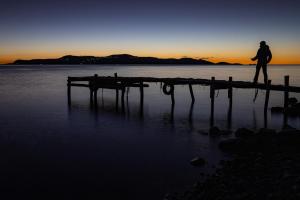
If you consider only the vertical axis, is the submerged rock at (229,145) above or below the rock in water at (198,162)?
above

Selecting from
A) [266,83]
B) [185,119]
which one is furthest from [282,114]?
[185,119]

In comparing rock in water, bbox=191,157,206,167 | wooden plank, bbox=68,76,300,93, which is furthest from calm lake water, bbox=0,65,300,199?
wooden plank, bbox=68,76,300,93

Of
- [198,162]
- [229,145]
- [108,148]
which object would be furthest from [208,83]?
[198,162]

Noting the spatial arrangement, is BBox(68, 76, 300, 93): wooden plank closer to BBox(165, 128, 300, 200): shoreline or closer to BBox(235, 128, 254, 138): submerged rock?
BBox(235, 128, 254, 138): submerged rock

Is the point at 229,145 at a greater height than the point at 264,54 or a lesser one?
lesser

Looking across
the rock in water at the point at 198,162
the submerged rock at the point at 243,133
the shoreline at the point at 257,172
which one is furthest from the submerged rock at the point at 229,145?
the rock in water at the point at 198,162

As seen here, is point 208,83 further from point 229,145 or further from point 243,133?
point 229,145

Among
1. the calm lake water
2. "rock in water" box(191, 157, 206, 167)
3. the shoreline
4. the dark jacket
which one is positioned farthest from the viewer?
the dark jacket

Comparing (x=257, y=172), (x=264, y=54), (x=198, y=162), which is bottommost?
(x=198, y=162)

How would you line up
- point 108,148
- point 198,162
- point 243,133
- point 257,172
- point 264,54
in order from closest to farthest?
point 257,172
point 198,162
point 108,148
point 243,133
point 264,54

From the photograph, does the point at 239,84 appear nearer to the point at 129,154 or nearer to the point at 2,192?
the point at 129,154

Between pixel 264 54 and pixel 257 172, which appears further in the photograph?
pixel 264 54

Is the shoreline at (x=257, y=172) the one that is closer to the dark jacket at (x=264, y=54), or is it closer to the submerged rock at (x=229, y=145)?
the submerged rock at (x=229, y=145)

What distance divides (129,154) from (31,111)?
1326 centimetres
